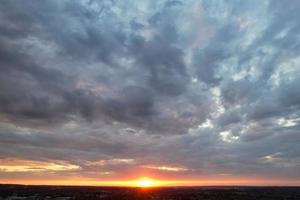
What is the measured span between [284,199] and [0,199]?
89254 millimetres

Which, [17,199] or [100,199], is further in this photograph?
[100,199]

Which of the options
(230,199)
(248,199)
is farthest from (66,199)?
(248,199)

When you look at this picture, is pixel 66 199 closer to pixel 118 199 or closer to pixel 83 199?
pixel 83 199

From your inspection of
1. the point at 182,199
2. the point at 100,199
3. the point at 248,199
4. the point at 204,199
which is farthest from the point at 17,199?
the point at 248,199

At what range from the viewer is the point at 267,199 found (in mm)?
103812

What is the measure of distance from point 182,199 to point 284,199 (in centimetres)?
3502

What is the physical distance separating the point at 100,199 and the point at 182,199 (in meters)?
25.9

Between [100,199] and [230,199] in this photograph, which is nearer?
[100,199]

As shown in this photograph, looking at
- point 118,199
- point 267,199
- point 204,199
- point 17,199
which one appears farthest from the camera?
point 267,199

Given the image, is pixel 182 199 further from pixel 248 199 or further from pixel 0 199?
pixel 0 199

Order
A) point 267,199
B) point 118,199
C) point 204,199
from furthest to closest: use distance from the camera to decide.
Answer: point 267,199 → point 204,199 → point 118,199

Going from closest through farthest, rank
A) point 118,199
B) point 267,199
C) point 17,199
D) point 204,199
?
point 17,199, point 118,199, point 204,199, point 267,199

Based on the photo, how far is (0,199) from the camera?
283 ft

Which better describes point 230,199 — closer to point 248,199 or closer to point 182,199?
point 248,199
